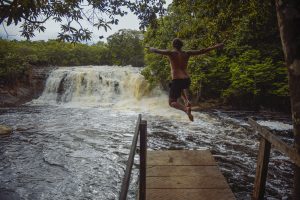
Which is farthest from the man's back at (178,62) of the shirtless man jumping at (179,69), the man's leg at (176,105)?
the man's leg at (176,105)

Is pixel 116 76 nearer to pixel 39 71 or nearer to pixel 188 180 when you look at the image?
pixel 39 71

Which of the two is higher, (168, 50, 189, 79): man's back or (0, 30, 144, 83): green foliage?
(0, 30, 144, 83): green foliage

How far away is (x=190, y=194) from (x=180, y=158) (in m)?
1.81

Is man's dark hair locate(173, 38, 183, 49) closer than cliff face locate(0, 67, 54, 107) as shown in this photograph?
Yes

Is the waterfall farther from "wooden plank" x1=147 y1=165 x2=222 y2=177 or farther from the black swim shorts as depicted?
the black swim shorts

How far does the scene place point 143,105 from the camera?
21094mm

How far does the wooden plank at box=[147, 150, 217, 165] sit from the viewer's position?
671 cm

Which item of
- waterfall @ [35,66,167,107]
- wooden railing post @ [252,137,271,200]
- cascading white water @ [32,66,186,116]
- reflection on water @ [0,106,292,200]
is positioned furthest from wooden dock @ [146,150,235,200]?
waterfall @ [35,66,167,107]

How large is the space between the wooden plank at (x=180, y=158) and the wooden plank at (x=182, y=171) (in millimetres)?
234

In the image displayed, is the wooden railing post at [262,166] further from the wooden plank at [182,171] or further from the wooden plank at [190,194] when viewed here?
the wooden plank at [182,171]

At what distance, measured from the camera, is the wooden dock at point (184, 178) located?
5211 mm

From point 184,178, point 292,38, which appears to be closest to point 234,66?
point 184,178

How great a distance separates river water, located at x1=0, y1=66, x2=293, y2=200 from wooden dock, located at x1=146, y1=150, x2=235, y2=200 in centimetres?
157

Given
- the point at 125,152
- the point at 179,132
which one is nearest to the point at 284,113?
the point at 179,132
